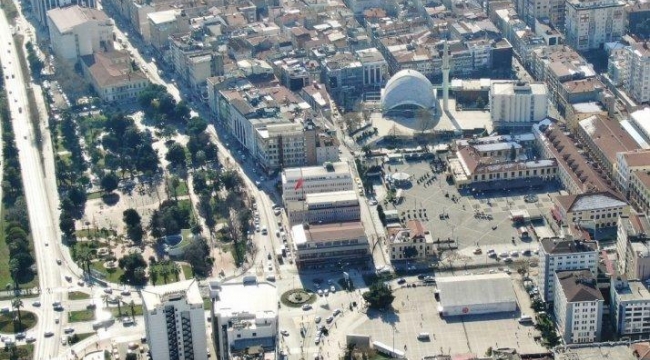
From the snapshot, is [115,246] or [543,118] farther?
[543,118]

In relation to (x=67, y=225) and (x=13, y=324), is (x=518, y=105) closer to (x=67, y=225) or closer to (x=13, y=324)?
(x=67, y=225)

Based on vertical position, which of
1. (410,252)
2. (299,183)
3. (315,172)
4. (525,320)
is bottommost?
(525,320)

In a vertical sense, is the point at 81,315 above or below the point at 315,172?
below

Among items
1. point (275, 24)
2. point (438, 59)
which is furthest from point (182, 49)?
point (438, 59)

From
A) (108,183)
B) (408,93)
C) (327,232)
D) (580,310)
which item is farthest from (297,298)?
(408,93)

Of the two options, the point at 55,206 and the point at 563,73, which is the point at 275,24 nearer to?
the point at 563,73

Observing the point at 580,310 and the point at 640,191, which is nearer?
the point at 580,310
